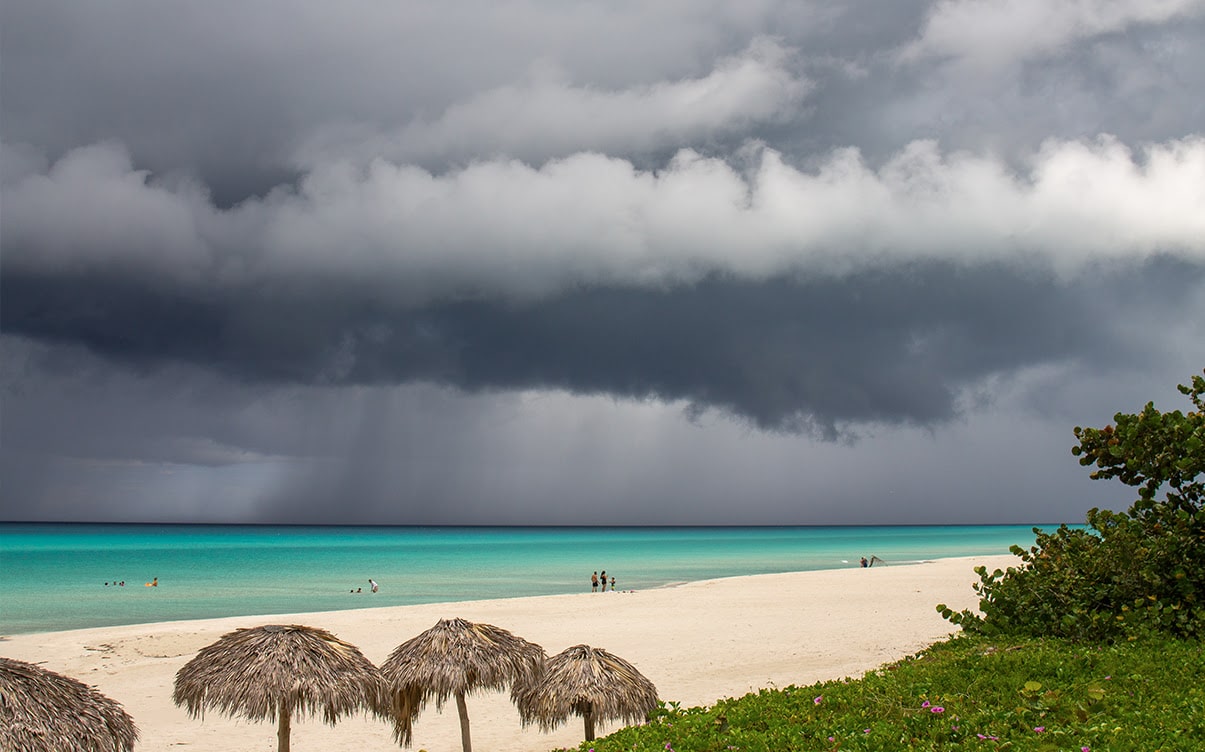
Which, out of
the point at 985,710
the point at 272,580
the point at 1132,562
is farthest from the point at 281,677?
the point at 272,580

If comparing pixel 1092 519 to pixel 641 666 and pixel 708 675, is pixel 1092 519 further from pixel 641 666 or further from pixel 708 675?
pixel 641 666

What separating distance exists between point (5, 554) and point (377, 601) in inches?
3195

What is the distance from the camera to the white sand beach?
1839cm

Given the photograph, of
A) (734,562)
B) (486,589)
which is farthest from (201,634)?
(734,562)

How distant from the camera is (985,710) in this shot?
891 centimetres

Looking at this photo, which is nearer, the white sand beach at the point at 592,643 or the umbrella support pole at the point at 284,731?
the umbrella support pole at the point at 284,731

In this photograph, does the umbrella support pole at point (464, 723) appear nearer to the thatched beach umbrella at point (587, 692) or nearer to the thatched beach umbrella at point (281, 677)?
the thatched beach umbrella at point (587, 692)

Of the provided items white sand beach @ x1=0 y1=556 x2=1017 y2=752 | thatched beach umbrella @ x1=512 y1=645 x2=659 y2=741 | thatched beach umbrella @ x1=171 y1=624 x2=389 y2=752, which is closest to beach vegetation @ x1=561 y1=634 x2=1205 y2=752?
thatched beach umbrella @ x1=512 y1=645 x2=659 y2=741

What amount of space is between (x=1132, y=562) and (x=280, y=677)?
12.1 metres

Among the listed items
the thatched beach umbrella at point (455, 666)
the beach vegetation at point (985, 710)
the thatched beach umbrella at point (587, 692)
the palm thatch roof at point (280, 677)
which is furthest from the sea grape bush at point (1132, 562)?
the palm thatch roof at point (280, 677)

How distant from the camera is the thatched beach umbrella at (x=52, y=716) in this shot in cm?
917

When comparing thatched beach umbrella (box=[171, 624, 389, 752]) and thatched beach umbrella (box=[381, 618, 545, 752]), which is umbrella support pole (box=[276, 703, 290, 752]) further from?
thatched beach umbrella (box=[381, 618, 545, 752])

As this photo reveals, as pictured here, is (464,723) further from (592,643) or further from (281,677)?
(592,643)

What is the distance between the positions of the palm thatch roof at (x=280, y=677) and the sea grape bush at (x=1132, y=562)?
8445mm
